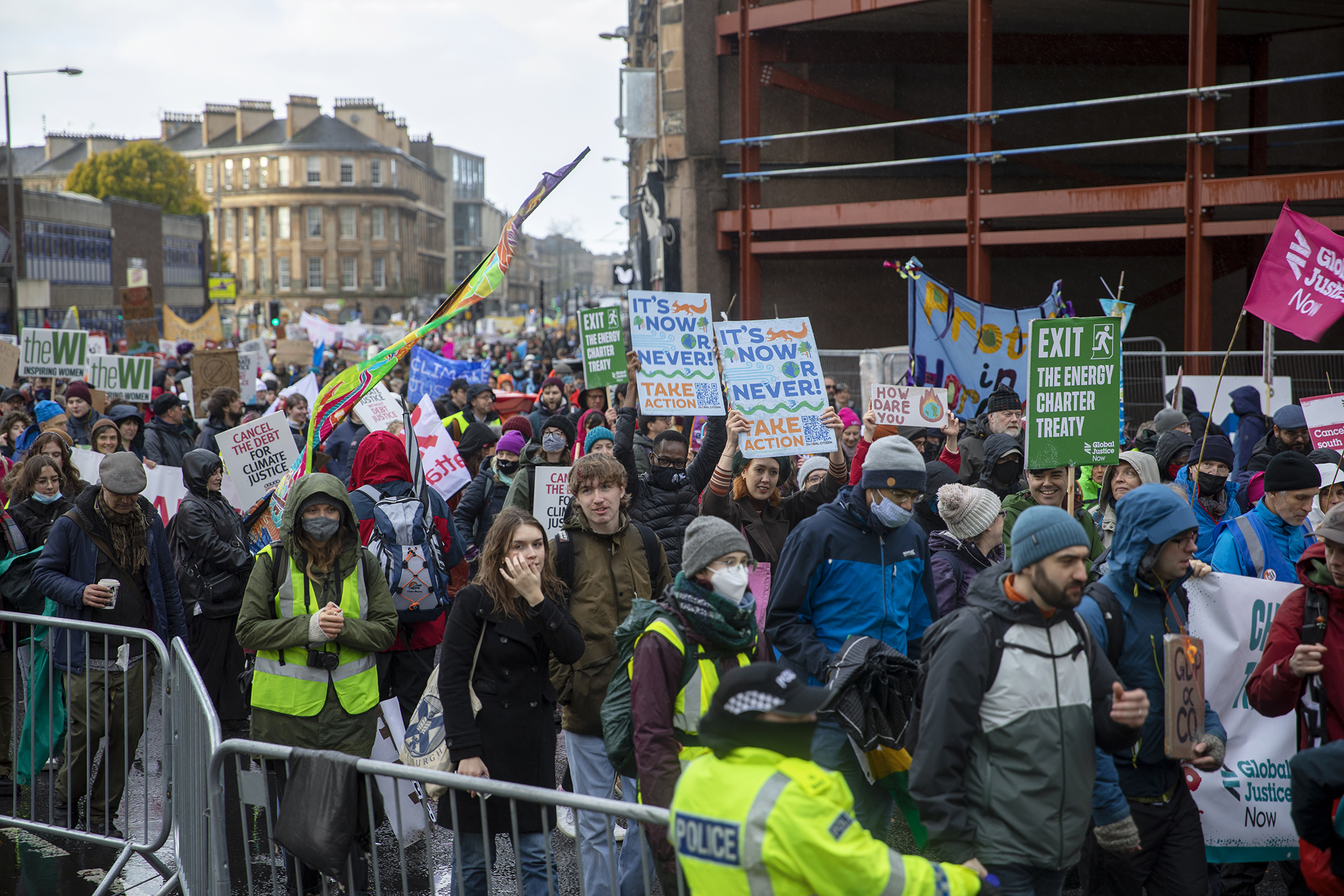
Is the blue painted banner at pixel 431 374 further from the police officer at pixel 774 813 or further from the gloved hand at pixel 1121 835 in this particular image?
the police officer at pixel 774 813

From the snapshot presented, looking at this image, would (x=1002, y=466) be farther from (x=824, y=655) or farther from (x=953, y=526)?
(x=824, y=655)

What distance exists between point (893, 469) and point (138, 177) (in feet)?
294

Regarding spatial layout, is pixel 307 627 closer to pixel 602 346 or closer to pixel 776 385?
pixel 776 385

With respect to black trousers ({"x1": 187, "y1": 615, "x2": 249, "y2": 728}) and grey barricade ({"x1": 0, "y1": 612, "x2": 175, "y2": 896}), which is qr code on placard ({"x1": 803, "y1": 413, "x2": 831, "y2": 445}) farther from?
grey barricade ({"x1": 0, "y1": 612, "x2": 175, "y2": 896})

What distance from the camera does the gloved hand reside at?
3.96m

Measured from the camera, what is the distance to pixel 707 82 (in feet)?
64.6

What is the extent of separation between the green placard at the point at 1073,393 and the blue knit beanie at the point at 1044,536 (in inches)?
99.0

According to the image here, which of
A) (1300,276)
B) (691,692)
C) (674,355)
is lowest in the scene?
(691,692)

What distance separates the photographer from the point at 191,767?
4.95 m

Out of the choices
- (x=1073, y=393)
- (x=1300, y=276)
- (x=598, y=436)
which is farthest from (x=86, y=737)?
(x=1300, y=276)

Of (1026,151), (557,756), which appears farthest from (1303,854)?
(1026,151)

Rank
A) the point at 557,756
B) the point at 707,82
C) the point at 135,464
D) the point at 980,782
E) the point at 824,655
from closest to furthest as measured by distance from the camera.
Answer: the point at 980,782, the point at 824,655, the point at 135,464, the point at 557,756, the point at 707,82

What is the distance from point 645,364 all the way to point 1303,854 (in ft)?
19.9

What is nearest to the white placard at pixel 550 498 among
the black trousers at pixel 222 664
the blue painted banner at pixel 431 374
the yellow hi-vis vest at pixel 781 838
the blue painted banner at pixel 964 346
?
the black trousers at pixel 222 664
